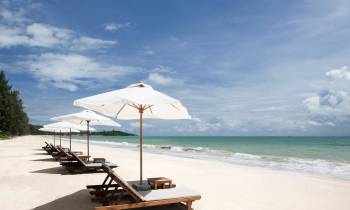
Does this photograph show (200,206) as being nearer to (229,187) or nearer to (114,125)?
(229,187)

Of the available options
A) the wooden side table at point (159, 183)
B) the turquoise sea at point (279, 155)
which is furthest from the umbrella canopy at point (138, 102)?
the turquoise sea at point (279, 155)

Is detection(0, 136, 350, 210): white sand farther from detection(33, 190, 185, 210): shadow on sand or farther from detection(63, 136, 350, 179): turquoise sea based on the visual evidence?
detection(63, 136, 350, 179): turquoise sea

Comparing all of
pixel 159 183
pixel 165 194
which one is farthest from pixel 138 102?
pixel 159 183

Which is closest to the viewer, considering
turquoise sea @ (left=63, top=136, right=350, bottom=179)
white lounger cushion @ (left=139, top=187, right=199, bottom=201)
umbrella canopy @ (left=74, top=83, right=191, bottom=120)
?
white lounger cushion @ (left=139, top=187, right=199, bottom=201)

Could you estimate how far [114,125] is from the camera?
11938 mm

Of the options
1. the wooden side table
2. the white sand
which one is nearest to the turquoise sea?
the white sand

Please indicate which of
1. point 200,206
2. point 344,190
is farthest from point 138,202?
point 344,190

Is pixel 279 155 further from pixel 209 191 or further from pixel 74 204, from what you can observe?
pixel 74 204

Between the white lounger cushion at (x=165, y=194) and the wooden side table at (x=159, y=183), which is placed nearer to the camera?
the white lounger cushion at (x=165, y=194)

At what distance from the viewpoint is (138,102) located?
559 centimetres

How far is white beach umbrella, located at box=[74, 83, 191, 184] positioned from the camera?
18.8 ft

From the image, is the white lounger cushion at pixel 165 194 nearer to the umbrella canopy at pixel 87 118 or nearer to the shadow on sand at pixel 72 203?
the shadow on sand at pixel 72 203

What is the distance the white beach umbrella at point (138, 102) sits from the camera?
18.8ft

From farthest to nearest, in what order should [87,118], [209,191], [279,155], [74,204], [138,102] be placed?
[279,155]
[87,118]
[209,191]
[74,204]
[138,102]
